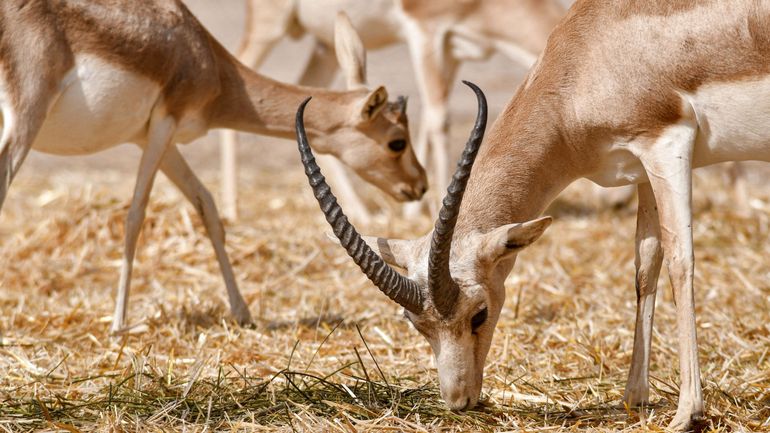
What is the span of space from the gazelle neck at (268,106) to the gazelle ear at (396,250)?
2.20 metres

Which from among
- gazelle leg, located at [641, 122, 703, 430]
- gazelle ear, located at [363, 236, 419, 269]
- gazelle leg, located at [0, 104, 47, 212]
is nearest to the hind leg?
gazelle leg, located at [0, 104, 47, 212]

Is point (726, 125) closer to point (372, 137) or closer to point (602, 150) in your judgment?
point (602, 150)

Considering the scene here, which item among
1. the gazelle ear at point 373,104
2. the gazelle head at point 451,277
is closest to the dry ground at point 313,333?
the gazelle head at point 451,277

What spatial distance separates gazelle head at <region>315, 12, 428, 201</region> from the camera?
262 inches

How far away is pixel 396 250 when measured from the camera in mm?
4402

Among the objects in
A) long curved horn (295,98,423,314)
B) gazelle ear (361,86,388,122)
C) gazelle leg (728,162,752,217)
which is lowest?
long curved horn (295,98,423,314)

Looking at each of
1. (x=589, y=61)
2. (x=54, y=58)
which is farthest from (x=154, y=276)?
(x=589, y=61)

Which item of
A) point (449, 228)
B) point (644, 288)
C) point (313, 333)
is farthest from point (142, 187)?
point (644, 288)

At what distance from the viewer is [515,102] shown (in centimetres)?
466

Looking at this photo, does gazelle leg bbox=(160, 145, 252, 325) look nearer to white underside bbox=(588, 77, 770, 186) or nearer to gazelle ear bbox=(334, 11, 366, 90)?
gazelle ear bbox=(334, 11, 366, 90)

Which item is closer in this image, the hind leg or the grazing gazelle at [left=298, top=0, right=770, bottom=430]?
the grazing gazelle at [left=298, top=0, right=770, bottom=430]

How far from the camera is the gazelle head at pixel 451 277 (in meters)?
3.97

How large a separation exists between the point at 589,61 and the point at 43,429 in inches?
107

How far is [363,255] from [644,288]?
144 cm
